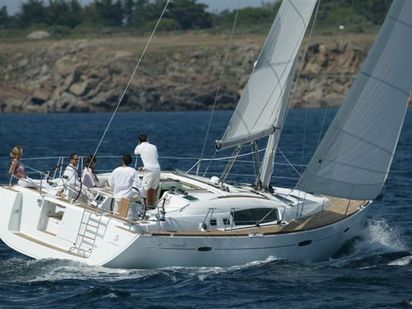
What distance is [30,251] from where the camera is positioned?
73.4 feet

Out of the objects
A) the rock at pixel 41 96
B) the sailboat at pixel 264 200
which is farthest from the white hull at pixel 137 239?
the rock at pixel 41 96

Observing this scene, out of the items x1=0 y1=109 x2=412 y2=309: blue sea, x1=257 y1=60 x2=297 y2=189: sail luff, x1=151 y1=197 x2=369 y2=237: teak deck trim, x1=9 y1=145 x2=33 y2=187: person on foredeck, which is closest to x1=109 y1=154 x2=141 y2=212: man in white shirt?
x1=151 y1=197 x2=369 y2=237: teak deck trim

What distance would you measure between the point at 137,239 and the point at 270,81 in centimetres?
486

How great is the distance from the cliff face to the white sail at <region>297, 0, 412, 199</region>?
262 ft

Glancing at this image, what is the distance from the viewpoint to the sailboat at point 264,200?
854 inches

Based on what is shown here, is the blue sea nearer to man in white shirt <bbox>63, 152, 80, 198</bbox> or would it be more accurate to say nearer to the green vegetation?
man in white shirt <bbox>63, 152, 80, 198</bbox>

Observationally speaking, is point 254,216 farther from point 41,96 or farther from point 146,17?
point 146,17

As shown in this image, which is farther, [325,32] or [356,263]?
[325,32]

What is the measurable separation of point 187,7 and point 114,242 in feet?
382

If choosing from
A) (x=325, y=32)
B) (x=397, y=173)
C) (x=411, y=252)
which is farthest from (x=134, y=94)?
(x=411, y=252)

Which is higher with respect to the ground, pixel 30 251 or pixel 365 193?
pixel 365 193

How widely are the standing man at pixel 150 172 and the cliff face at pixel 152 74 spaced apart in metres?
80.8

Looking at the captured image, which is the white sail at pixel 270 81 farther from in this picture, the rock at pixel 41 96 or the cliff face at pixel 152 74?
the rock at pixel 41 96

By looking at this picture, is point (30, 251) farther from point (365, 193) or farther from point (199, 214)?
point (365, 193)
